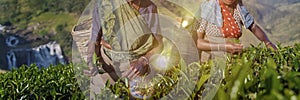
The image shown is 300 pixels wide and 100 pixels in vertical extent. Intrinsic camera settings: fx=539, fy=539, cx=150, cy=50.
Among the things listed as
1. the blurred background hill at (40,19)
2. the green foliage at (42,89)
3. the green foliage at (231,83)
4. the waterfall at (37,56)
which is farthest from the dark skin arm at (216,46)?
the blurred background hill at (40,19)

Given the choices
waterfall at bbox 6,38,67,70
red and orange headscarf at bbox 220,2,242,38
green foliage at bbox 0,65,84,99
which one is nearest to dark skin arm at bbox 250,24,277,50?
red and orange headscarf at bbox 220,2,242,38

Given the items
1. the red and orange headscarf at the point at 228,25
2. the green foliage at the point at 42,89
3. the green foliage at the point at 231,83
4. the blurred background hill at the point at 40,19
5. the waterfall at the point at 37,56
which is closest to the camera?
the green foliage at the point at 231,83

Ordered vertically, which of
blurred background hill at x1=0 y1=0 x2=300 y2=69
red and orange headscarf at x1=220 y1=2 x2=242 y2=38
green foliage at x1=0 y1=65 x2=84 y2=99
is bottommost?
blurred background hill at x1=0 y1=0 x2=300 y2=69

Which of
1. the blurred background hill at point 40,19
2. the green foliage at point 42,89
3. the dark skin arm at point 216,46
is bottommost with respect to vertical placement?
the blurred background hill at point 40,19

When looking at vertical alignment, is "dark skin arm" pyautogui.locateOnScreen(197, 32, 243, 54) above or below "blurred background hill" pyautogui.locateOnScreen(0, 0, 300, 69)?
above

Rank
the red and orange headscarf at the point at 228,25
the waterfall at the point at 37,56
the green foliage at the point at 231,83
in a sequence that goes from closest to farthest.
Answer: the green foliage at the point at 231,83 < the red and orange headscarf at the point at 228,25 < the waterfall at the point at 37,56

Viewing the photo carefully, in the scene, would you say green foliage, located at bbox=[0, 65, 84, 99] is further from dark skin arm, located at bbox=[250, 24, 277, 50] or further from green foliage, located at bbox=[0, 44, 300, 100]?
dark skin arm, located at bbox=[250, 24, 277, 50]

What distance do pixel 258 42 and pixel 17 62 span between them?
24.9 metres

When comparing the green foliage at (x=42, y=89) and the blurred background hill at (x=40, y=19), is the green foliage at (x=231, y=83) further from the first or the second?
the blurred background hill at (x=40, y=19)

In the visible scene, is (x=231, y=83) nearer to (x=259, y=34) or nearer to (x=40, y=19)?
(x=259, y=34)

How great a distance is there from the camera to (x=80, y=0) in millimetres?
34469

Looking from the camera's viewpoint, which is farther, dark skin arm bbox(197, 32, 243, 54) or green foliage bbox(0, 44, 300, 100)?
dark skin arm bbox(197, 32, 243, 54)

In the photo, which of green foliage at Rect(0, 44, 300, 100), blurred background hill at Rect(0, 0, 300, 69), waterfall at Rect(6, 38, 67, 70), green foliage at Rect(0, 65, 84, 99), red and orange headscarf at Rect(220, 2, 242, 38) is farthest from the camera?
blurred background hill at Rect(0, 0, 300, 69)

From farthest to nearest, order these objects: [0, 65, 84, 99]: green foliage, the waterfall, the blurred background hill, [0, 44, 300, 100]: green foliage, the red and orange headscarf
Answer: the blurred background hill
the waterfall
the red and orange headscarf
[0, 65, 84, 99]: green foliage
[0, 44, 300, 100]: green foliage
